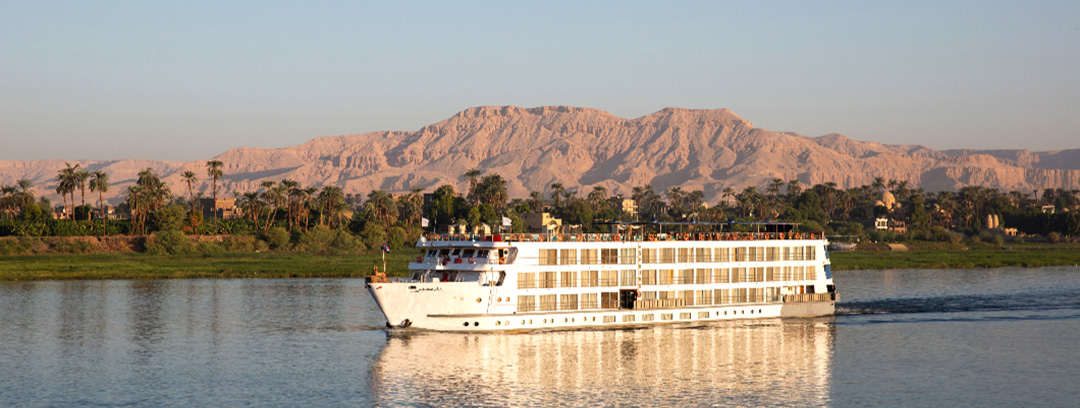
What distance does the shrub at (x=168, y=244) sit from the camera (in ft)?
410

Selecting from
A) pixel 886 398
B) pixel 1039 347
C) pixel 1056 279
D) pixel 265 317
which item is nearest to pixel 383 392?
pixel 886 398

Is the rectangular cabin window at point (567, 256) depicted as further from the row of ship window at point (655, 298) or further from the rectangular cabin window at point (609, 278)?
the rectangular cabin window at point (609, 278)

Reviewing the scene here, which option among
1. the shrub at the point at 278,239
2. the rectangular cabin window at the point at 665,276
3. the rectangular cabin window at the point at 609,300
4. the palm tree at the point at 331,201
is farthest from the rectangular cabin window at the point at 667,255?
the palm tree at the point at 331,201

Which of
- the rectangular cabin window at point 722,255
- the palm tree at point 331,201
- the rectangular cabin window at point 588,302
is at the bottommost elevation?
the rectangular cabin window at point 588,302

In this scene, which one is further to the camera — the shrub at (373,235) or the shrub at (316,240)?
the shrub at (373,235)

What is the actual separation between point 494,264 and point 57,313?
31544 millimetres

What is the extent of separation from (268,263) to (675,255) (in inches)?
2442

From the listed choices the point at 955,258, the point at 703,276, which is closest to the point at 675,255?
the point at 703,276

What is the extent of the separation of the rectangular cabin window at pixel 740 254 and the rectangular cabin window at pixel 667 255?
445 centimetres

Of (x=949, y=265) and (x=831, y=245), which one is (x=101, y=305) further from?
(x=831, y=245)

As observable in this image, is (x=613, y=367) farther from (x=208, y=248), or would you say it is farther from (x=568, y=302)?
(x=208, y=248)

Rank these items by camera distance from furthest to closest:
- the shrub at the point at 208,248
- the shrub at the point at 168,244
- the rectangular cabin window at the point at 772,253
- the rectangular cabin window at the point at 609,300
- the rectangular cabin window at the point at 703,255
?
the shrub at the point at 208,248
the shrub at the point at 168,244
the rectangular cabin window at the point at 772,253
the rectangular cabin window at the point at 703,255
the rectangular cabin window at the point at 609,300

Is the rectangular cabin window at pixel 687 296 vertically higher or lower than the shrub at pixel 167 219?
lower

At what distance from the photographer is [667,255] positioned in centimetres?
6256
